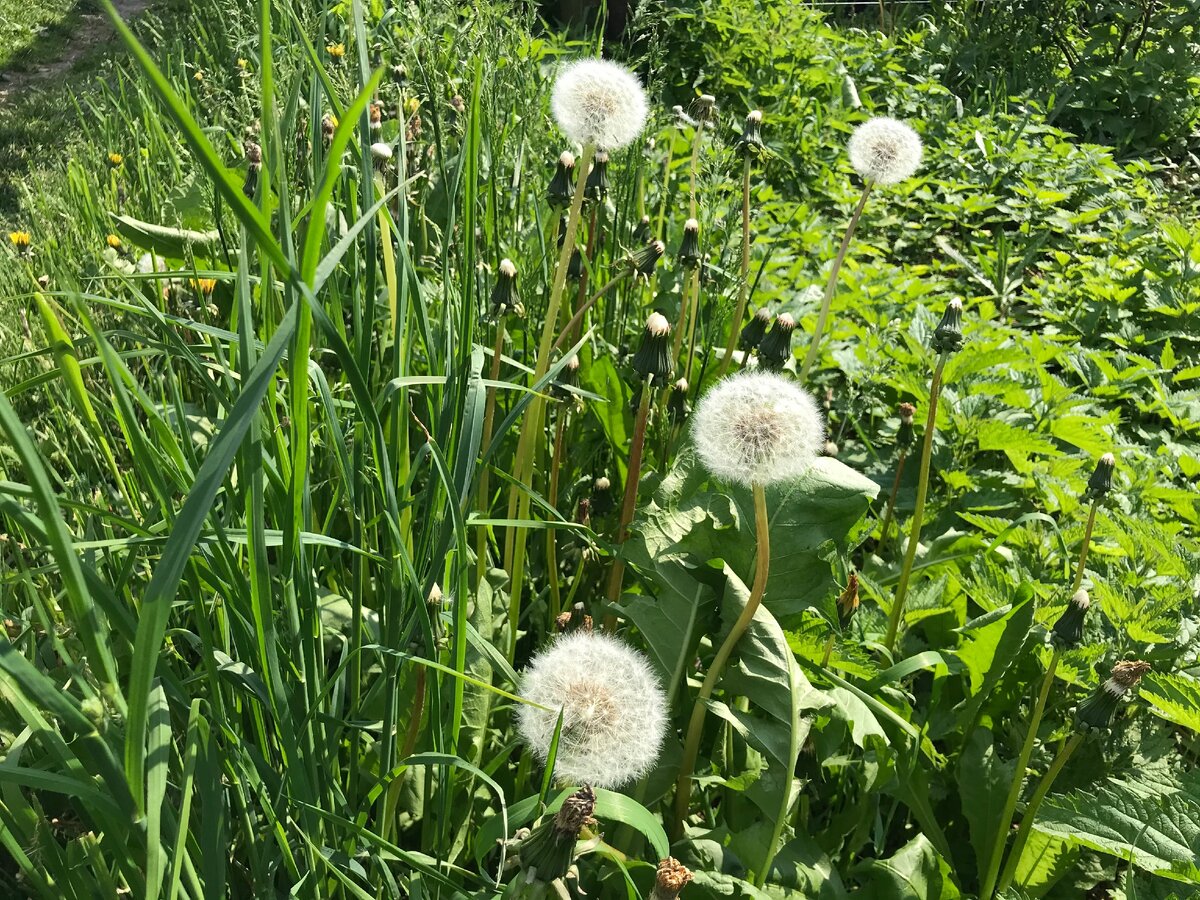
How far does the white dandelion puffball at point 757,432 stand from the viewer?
108 centimetres

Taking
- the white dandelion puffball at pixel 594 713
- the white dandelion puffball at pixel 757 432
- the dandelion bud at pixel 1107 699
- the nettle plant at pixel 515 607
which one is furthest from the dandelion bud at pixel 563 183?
the dandelion bud at pixel 1107 699

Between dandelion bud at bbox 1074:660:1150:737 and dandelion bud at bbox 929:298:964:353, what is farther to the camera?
dandelion bud at bbox 929:298:964:353

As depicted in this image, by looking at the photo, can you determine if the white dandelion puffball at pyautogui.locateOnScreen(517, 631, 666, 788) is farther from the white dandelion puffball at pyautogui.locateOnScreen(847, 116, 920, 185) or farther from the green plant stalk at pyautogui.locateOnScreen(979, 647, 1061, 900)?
the white dandelion puffball at pyautogui.locateOnScreen(847, 116, 920, 185)

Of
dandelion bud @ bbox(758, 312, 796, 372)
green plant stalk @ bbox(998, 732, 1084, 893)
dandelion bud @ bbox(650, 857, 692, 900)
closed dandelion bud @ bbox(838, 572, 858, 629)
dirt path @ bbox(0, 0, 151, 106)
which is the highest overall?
dandelion bud @ bbox(758, 312, 796, 372)

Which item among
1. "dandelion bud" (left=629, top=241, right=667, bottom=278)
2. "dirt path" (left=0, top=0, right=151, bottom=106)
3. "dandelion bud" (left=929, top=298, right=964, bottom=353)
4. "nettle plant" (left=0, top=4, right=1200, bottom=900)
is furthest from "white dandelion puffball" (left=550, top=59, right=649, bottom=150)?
"dirt path" (left=0, top=0, right=151, bottom=106)

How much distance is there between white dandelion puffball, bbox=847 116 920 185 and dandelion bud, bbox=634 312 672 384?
0.67m

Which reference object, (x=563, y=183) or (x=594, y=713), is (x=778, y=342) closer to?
(x=563, y=183)

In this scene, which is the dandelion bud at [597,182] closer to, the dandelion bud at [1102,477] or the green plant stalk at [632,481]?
the green plant stalk at [632,481]

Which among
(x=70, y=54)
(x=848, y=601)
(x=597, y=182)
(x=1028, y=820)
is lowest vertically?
(x=70, y=54)

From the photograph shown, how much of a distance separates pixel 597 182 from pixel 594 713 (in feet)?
3.11

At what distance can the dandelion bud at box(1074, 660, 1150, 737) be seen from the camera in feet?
3.74

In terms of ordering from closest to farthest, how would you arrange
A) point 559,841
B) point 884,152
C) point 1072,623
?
point 559,841 < point 1072,623 < point 884,152

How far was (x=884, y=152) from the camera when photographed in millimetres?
1772

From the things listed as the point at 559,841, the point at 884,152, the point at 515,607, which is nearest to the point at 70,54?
the point at 884,152
